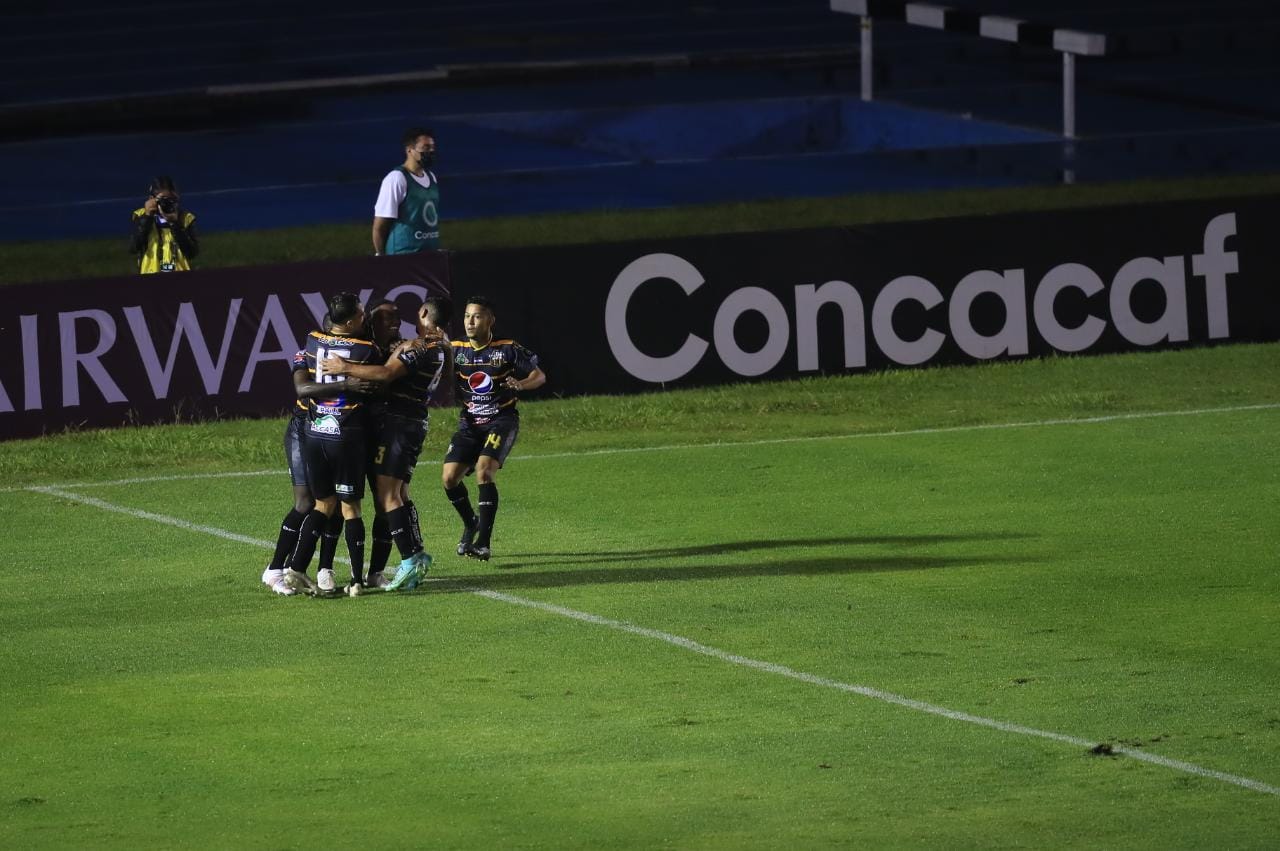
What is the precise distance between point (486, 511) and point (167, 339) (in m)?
6.44

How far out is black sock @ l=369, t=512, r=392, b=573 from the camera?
13.9 meters

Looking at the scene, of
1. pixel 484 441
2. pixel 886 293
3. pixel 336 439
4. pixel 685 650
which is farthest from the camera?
pixel 886 293

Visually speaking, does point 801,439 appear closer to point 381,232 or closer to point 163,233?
point 381,232

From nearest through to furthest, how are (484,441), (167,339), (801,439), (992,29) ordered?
(484,441)
(801,439)
(167,339)
(992,29)

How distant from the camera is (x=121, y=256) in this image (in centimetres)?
2791

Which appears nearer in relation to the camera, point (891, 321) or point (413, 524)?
point (413, 524)

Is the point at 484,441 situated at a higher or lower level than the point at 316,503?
higher

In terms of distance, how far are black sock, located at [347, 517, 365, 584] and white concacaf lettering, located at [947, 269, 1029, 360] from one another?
9984mm

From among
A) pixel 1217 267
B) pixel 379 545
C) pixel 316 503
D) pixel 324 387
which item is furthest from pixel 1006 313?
pixel 324 387

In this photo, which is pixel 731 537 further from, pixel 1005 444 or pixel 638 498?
pixel 1005 444

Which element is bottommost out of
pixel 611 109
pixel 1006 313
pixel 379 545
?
pixel 379 545

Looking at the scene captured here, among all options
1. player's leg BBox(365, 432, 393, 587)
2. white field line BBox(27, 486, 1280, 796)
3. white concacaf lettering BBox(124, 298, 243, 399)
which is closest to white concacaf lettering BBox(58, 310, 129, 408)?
white concacaf lettering BBox(124, 298, 243, 399)

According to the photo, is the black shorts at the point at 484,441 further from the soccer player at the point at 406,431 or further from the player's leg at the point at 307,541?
the player's leg at the point at 307,541

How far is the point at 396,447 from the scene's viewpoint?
1362 cm
